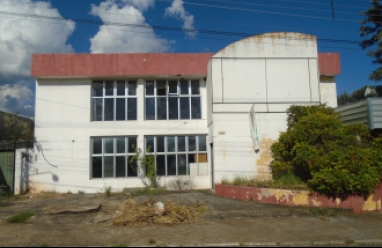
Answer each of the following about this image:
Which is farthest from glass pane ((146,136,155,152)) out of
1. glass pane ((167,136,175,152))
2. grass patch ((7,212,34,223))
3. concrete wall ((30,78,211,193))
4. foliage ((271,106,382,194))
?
grass patch ((7,212,34,223))

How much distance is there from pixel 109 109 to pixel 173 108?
3.07m

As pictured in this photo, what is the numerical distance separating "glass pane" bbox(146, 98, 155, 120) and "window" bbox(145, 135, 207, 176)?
1013 mm

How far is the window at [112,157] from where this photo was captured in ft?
48.1

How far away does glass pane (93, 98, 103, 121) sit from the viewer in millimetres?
14982

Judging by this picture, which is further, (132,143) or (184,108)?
(184,108)

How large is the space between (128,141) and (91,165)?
2.02 metres

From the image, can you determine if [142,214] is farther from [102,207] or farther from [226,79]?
[226,79]

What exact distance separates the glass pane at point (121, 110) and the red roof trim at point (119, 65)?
1247 mm

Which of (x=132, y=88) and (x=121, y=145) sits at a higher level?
(x=132, y=88)

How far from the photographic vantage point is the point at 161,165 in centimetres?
1487

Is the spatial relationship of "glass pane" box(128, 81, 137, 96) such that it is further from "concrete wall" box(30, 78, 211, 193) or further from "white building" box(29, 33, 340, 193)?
"concrete wall" box(30, 78, 211, 193)

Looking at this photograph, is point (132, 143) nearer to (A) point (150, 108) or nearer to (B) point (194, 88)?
(A) point (150, 108)

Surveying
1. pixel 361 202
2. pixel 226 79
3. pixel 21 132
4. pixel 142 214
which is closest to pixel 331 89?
pixel 226 79

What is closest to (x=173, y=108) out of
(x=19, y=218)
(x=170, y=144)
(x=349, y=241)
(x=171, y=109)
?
(x=171, y=109)
